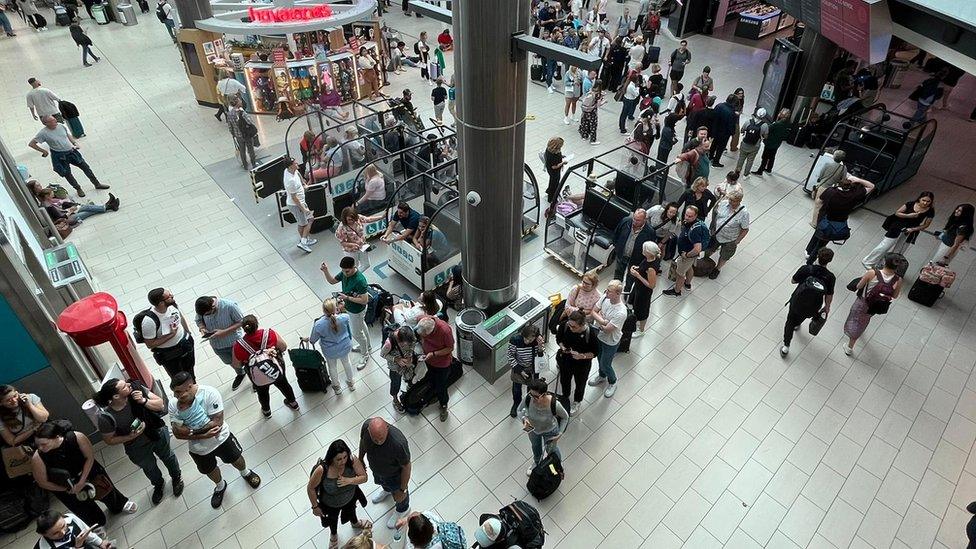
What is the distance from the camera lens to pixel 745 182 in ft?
35.2

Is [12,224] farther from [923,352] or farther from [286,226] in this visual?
[923,352]

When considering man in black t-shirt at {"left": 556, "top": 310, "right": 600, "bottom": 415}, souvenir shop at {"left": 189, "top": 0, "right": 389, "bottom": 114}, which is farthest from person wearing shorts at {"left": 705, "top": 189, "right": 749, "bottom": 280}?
souvenir shop at {"left": 189, "top": 0, "right": 389, "bottom": 114}

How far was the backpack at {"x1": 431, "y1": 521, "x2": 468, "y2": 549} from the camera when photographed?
3891mm

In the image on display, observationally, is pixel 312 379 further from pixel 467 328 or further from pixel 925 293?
pixel 925 293

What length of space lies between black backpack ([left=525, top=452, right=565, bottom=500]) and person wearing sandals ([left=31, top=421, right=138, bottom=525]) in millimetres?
3859

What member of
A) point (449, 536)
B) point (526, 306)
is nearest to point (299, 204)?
point (526, 306)

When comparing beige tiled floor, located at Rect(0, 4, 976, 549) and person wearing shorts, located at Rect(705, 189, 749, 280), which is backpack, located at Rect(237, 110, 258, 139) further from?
person wearing shorts, located at Rect(705, 189, 749, 280)

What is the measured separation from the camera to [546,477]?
203 inches

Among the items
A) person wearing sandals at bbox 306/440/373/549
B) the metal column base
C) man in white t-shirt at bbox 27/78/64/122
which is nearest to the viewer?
person wearing sandals at bbox 306/440/373/549

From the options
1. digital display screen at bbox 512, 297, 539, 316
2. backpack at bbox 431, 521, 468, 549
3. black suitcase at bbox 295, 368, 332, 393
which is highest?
backpack at bbox 431, 521, 468, 549

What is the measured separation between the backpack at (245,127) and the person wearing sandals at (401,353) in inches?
283

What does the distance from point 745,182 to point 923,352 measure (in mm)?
4739

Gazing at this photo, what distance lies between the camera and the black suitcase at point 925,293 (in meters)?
7.48

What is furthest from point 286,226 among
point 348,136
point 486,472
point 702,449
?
point 702,449
